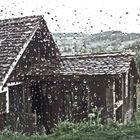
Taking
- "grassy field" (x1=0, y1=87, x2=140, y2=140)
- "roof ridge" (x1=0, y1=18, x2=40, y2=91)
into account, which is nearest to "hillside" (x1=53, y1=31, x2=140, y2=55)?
"roof ridge" (x1=0, y1=18, x2=40, y2=91)

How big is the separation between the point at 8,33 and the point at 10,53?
2257 mm

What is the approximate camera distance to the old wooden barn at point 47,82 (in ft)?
49.1

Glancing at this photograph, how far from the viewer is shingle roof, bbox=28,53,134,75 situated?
15461 mm

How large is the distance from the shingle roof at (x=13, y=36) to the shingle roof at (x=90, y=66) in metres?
1.21

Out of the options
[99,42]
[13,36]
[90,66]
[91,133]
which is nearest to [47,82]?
[90,66]

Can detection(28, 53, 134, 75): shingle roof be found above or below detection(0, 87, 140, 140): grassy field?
above

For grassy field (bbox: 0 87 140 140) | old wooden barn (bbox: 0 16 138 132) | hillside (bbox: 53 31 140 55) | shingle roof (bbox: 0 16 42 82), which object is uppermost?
hillside (bbox: 53 31 140 55)

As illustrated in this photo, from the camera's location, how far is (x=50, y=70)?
16.5 meters

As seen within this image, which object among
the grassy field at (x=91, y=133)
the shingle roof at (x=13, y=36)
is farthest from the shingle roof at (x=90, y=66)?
the grassy field at (x=91, y=133)

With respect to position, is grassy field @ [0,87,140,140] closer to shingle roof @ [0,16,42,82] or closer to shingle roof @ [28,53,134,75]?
shingle roof @ [0,16,42,82]

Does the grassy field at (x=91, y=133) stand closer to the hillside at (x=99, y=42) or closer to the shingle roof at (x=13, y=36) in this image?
the shingle roof at (x=13, y=36)

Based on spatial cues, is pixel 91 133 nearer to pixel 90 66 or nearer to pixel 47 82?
pixel 90 66

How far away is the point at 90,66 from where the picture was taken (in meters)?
16.2

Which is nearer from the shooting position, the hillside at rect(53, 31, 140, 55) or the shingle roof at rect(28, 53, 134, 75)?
the shingle roof at rect(28, 53, 134, 75)
